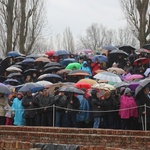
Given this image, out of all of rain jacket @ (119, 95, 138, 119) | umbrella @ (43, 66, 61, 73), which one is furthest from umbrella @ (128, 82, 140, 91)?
umbrella @ (43, 66, 61, 73)

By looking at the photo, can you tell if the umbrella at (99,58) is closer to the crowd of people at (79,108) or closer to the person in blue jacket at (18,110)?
the crowd of people at (79,108)

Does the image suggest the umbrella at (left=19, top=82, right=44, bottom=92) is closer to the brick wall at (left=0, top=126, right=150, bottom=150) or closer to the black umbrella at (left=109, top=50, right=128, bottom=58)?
the brick wall at (left=0, top=126, right=150, bottom=150)

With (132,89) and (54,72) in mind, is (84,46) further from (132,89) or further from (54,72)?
(132,89)

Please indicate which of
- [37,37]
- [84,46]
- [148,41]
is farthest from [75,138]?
[84,46]

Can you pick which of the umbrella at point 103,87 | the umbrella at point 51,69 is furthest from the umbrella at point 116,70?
the umbrella at point 103,87

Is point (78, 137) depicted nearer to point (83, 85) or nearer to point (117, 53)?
point (83, 85)

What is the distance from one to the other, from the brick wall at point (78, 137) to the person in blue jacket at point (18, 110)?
62.9 inches

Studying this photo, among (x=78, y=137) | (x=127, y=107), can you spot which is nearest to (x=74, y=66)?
(x=127, y=107)

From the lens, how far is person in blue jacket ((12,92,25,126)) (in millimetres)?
14867

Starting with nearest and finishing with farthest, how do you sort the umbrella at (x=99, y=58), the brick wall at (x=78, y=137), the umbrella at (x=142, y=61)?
the brick wall at (x=78, y=137), the umbrella at (x=142, y=61), the umbrella at (x=99, y=58)

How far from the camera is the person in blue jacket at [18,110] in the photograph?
48.8 ft

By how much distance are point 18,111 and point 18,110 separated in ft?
0.13

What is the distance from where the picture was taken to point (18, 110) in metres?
14.9

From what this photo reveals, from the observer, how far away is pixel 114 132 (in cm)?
1148
